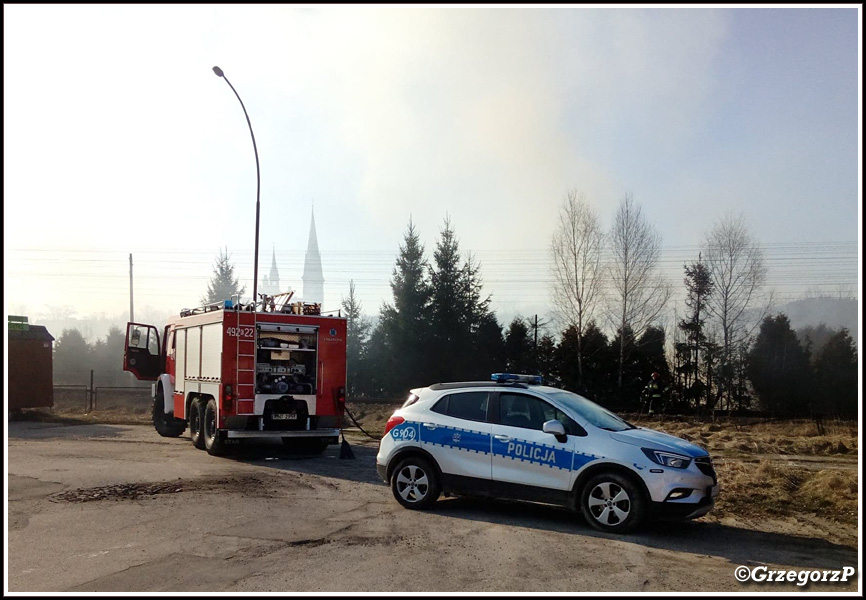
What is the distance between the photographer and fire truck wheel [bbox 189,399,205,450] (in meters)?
15.3

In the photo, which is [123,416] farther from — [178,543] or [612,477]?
[612,477]

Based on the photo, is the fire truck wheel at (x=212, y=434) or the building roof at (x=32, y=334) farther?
the building roof at (x=32, y=334)

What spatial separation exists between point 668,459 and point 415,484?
10.6 ft

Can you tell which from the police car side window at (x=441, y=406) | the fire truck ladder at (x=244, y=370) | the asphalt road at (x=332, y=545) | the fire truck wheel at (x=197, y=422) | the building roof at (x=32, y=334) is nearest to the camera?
the asphalt road at (x=332, y=545)

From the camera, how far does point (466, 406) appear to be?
909 centimetres

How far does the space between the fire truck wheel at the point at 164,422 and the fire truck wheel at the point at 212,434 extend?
12.1 feet

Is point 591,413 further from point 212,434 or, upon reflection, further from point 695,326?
point 695,326

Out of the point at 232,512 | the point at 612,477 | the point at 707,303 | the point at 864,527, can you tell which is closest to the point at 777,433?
the point at 864,527

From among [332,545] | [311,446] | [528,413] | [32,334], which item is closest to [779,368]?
[311,446]

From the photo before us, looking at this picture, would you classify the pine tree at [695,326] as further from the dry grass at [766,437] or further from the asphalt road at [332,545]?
the asphalt road at [332,545]

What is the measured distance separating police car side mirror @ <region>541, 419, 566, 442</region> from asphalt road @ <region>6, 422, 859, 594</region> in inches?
41.2

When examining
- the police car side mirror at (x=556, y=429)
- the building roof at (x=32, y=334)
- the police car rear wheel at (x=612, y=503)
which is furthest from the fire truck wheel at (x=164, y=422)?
the police car rear wheel at (x=612, y=503)

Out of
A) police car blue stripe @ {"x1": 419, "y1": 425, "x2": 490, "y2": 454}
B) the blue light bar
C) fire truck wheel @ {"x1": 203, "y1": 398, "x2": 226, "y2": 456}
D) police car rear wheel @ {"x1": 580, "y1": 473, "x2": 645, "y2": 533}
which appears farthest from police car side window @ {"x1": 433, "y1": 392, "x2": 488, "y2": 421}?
fire truck wheel @ {"x1": 203, "y1": 398, "x2": 226, "y2": 456}

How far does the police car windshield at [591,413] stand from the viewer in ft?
27.8
